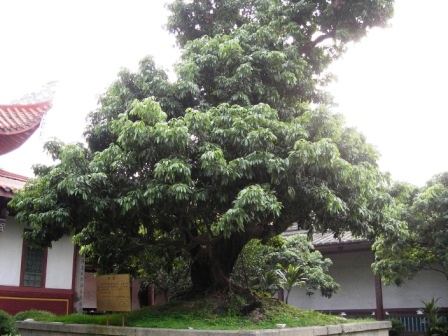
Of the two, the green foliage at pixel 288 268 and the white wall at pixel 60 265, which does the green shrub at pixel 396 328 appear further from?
the white wall at pixel 60 265

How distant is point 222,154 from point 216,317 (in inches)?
146

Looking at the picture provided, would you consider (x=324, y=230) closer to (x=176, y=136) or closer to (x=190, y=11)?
(x=176, y=136)

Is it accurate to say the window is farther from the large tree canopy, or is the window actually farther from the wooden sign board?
the wooden sign board

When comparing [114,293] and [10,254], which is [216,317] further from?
[10,254]

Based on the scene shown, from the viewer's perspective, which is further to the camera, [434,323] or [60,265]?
[434,323]

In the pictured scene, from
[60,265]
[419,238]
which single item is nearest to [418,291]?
[419,238]

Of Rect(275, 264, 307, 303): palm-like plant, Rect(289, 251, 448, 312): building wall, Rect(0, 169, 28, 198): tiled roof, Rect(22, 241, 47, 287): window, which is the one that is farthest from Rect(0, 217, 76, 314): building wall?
Rect(289, 251, 448, 312): building wall

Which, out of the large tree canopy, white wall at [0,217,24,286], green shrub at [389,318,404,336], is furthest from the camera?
green shrub at [389,318,404,336]

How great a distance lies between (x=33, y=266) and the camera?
1431cm

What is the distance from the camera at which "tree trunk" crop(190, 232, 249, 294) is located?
437 inches

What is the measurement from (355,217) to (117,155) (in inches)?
173

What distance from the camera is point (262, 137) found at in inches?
329

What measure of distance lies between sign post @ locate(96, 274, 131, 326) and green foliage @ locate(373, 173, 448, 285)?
813 centimetres

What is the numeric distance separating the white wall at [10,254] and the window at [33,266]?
190mm
